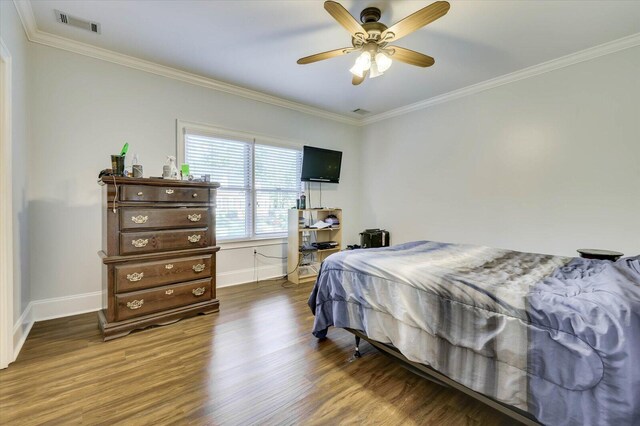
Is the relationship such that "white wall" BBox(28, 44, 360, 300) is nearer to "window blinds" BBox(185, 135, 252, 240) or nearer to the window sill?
"window blinds" BBox(185, 135, 252, 240)

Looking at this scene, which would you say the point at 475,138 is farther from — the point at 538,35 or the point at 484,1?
the point at 484,1

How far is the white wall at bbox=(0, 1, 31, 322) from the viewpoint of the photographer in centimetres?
206

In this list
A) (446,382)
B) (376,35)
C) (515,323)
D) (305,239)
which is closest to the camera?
(515,323)

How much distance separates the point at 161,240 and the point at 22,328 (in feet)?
4.12

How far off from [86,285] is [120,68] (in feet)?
7.83

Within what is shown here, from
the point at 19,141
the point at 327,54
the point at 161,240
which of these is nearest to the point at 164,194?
the point at 161,240

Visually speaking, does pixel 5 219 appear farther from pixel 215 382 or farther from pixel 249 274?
pixel 249 274

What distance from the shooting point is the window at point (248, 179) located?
369 centimetres

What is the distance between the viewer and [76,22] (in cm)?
245

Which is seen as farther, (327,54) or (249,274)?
(249,274)

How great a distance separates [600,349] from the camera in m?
1.01

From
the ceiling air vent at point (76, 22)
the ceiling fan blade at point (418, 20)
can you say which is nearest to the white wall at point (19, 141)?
the ceiling air vent at point (76, 22)

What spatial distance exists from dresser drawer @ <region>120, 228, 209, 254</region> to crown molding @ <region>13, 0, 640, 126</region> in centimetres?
200

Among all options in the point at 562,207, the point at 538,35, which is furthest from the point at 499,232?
the point at 538,35
